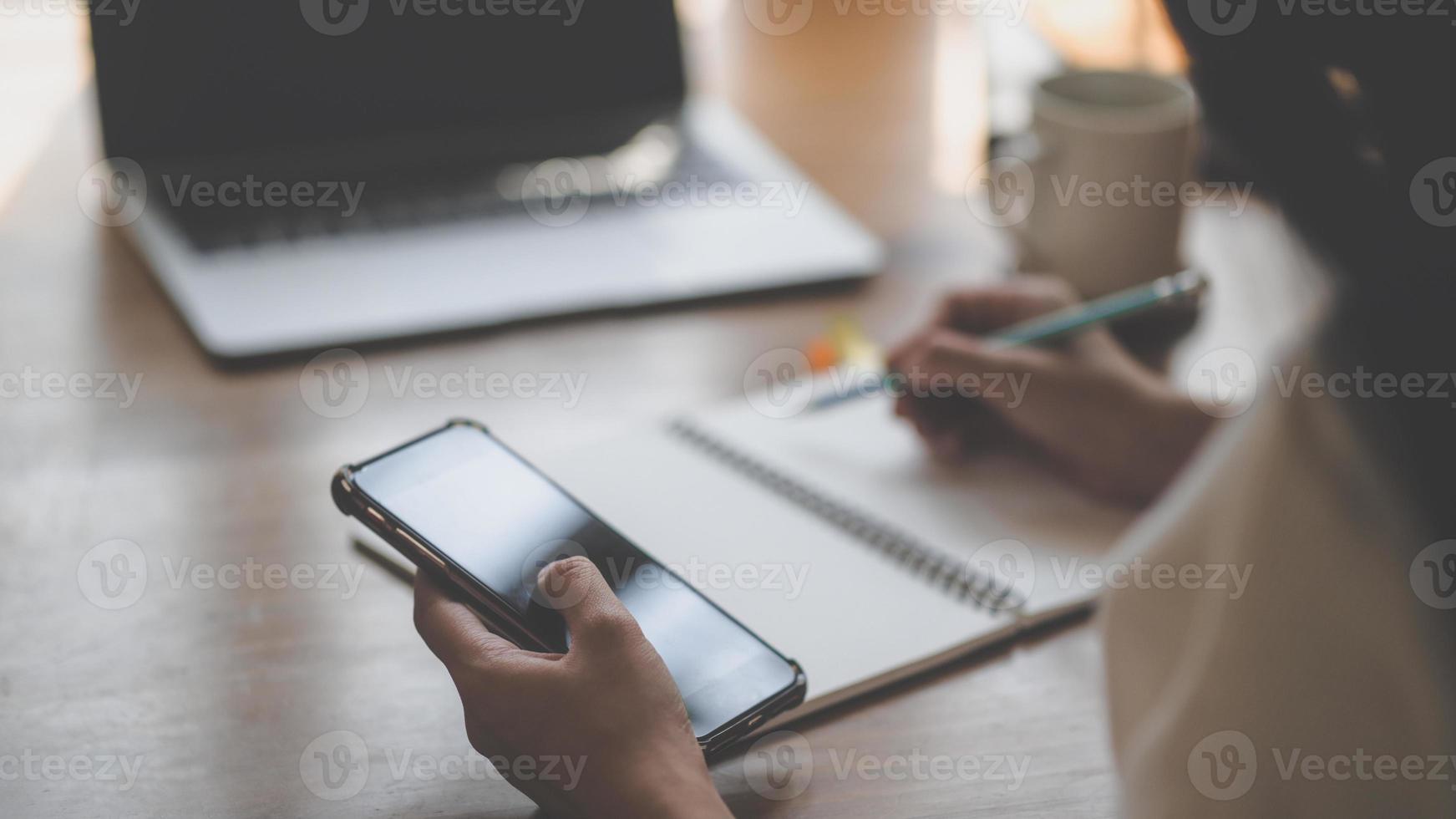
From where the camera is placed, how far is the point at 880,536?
2.39ft

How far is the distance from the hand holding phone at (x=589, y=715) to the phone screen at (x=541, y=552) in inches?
0.8

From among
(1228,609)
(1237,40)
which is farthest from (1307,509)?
(1237,40)

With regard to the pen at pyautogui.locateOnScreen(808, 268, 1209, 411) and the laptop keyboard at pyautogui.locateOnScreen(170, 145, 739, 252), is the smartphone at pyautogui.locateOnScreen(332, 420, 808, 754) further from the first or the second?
the laptop keyboard at pyautogui.locateOnScreen(170, 145, 739, 252)

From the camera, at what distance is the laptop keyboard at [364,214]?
104 cm

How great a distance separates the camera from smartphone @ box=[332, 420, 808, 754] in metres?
0.56

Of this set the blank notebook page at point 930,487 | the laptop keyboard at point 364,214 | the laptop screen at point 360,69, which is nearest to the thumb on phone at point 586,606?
the blank notebook page at point 930,487

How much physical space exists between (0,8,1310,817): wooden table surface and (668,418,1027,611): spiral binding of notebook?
3cm

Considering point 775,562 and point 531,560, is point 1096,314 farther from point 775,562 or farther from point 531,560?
point 531,560

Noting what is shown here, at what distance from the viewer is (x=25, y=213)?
114cm

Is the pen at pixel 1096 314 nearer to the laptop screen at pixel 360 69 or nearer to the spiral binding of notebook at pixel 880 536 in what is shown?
the spiral binding of notebook at pixel 880 536

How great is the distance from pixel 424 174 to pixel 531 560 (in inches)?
25.5

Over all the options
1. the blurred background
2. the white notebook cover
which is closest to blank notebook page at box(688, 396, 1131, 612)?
the white notebook cover

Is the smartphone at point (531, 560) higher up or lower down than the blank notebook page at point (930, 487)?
higher up

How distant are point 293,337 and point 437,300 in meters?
0.11
